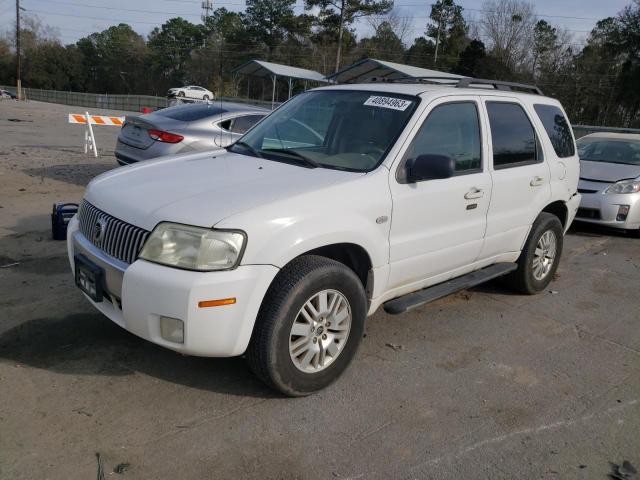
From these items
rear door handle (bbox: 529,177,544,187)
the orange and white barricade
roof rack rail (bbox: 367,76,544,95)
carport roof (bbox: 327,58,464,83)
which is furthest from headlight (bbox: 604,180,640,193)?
carport roof (bbox: 327,58,464,83)

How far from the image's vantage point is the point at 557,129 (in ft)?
17.8

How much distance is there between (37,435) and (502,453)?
2.41 m

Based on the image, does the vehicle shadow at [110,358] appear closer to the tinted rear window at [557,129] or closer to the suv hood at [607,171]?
the tinted rear window at [557,129]

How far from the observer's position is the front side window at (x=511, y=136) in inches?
180

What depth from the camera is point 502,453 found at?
301 centimetres

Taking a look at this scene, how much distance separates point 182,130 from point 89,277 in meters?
5.46

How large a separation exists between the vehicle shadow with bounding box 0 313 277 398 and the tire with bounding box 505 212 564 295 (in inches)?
112

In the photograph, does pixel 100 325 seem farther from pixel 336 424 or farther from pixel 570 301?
pixel 570 301

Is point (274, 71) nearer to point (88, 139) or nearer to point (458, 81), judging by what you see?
point (88, 139)

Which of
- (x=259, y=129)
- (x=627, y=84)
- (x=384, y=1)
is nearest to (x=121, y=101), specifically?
(x=384, y=1)

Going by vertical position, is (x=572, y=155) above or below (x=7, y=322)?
above

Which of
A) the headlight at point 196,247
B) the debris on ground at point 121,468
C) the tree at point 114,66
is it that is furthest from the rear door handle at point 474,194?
the tree at point 114,66

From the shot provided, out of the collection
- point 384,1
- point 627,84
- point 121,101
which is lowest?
point 121,101

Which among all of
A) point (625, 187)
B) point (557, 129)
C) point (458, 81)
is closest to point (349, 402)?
point (458, 81)
